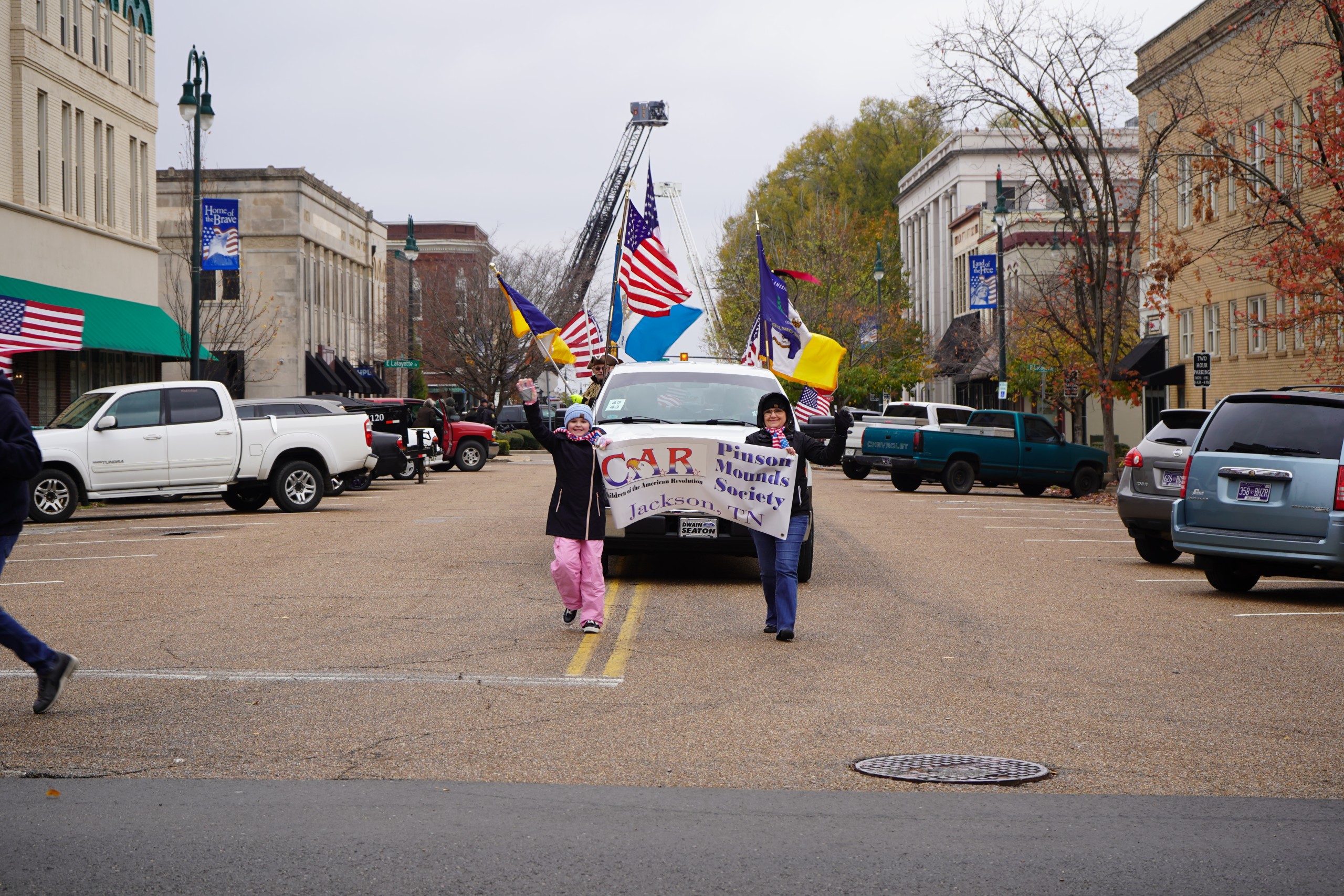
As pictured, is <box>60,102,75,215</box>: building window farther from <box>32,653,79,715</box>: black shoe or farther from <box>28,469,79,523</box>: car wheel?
<box>32,653,79,715</box>: black shoe

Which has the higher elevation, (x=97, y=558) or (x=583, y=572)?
(x=583, y=572)

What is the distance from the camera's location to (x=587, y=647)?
387 inches

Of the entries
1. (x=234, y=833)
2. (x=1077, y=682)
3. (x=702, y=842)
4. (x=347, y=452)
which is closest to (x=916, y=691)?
(x=1077, y=682)

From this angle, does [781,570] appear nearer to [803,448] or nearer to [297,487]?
[803,448]

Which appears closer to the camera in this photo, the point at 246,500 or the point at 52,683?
the point at 52,683

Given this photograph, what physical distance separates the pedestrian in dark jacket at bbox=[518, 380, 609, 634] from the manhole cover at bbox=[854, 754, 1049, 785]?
12.7ft

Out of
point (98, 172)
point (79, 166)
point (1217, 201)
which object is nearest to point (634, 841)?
point (79, 166)

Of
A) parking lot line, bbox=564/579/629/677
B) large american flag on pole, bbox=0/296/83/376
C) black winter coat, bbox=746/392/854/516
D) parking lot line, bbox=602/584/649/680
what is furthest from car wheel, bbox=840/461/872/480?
black winter coat, bbox=746/392/854/516

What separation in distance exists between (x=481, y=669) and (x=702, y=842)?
3.76 meters

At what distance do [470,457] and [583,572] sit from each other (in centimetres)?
2973

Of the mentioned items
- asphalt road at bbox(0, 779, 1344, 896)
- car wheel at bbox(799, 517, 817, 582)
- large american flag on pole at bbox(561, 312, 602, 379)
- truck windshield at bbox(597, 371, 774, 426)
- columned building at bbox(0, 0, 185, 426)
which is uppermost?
columned building at bbox(0, 0, 185, 426)

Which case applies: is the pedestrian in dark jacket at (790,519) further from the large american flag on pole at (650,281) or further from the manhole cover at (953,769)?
the large american flag on pole at (650,281)

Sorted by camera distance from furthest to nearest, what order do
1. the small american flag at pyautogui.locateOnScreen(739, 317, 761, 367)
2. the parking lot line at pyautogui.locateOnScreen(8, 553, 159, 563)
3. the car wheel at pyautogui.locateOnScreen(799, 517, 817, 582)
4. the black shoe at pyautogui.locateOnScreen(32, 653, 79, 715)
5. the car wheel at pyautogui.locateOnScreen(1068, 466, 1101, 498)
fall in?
1. the car wheel at pyautogui.locateOnScreen(1068, 466, 1101, 498)
2. the small american flag at pyautogui.locateOnScreen(739, 317, 761, 367)
3. the parking lot line at pyautogui.locateOnScreen(8, 553, 159, 563)
4. the car wheel at pyautogui.locateOnScreen(799, 517, 817, 582)
5. the black shoe at pyautogui.locateOnScreen(32, 653, 79, 715)

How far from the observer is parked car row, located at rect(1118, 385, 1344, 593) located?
1260 cm
